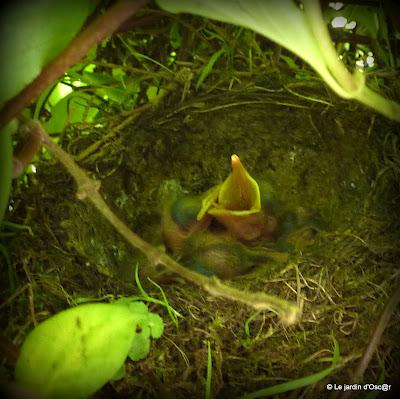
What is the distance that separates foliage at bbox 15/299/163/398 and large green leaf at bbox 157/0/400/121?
1.02ft

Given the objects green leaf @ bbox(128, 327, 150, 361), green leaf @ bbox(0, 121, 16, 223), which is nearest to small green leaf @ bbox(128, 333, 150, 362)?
green leaf @ bbox(128, 327, 150, 361)

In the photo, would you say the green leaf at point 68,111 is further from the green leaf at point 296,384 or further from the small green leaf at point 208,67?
the green leaf at point 296,384

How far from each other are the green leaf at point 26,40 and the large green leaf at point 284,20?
0.10 metres

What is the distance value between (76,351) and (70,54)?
0.28m

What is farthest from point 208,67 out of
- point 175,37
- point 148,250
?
point 148,250

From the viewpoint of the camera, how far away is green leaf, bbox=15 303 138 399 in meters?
0.49

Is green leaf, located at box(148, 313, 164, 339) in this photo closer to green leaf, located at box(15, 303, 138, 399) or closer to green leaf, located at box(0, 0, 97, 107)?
green leaf, located at box(15, 303, 138, 399)

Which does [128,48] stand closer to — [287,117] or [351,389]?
[287,117]

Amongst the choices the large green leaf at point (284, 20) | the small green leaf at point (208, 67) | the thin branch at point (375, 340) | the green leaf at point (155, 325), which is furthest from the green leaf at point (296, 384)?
the small green leaf at point (208, 67)

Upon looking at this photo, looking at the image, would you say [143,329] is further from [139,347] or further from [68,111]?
[68,111]

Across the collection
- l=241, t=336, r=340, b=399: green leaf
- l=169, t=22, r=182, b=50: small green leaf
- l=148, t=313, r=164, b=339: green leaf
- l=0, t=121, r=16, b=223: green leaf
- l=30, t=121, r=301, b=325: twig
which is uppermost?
l=169, t=22, r=182, b=50: small green leaf

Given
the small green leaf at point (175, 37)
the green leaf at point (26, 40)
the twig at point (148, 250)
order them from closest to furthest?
the green leaf at point (26, 40) → the twig at point (148, 250) → the small green leaf at point (175, 37)

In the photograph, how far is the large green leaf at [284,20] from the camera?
19.5 inches

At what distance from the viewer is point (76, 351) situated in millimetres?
499
